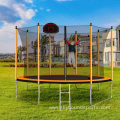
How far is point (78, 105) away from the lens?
5035 millimetres

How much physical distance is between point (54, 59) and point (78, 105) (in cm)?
239

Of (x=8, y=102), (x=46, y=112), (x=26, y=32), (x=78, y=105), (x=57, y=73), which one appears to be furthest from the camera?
(x=57, y=73)

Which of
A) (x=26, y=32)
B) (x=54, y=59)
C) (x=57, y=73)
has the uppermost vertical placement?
(x=26, y=32)

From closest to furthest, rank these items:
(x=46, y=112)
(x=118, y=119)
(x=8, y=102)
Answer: (x=118, y=119), (x=46, y=112), (x=8, y=102)

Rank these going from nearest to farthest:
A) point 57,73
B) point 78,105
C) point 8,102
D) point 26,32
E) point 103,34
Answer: point 78,105, point 8,102, point 26,32, point 103,34, point 57,73

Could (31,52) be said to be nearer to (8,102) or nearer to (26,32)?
(26,32)

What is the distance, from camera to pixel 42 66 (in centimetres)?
714

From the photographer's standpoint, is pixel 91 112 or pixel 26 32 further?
pixel 26 32

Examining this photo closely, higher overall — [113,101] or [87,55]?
[87,55]

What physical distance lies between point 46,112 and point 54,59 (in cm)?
297

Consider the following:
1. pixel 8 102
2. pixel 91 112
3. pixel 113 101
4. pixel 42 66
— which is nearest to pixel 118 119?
pixel 91 112

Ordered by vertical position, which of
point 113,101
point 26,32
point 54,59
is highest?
point 26,32

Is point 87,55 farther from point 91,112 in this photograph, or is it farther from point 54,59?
point 91,112

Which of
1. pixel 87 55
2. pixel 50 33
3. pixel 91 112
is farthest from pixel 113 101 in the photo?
pixel 50 33
